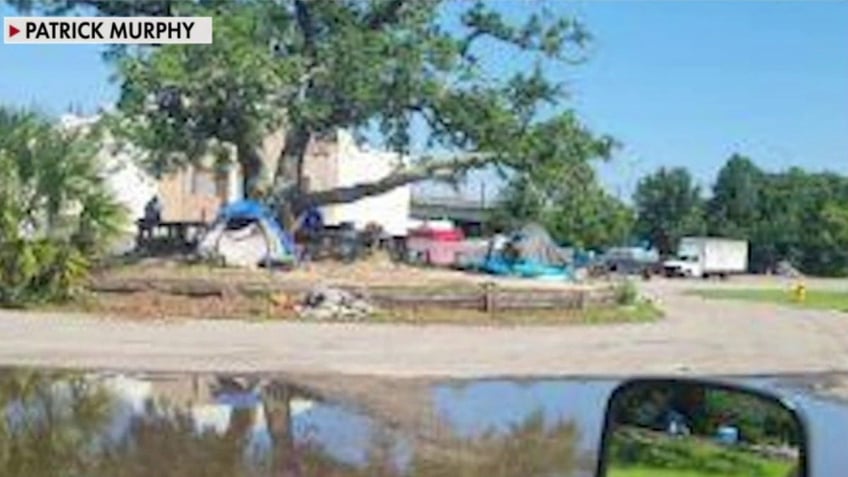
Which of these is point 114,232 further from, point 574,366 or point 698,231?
point 698,231

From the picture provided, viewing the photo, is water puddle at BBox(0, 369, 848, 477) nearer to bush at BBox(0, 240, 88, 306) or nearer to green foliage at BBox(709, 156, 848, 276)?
bush at BBox(0, 240, 88, 306)

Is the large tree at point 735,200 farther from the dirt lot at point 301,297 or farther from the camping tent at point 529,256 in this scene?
the dirt lot at point 301,297

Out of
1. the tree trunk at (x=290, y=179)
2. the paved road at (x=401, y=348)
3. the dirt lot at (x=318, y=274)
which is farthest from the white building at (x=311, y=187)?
the paved road at (x=401, y=348)

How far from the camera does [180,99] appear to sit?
35656 mm

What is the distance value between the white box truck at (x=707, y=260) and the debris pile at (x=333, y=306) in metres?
60.6

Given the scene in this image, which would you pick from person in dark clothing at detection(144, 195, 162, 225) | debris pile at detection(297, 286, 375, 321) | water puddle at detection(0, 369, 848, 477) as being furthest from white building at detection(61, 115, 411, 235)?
water puddle at detection(0, 369, 848, 477)

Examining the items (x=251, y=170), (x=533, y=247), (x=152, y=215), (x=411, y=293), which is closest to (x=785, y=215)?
(x=533, y=247)

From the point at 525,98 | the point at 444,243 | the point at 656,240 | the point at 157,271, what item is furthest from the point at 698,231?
the point at 157,271

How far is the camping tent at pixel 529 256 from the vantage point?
50.4 meters

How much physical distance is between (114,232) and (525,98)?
11867 mm

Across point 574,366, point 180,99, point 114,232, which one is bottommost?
point 574,366

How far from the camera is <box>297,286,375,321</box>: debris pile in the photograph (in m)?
29.6

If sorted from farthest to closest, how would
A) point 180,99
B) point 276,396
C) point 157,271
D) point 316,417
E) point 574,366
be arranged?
point 180,99
point 157,271
point 574,366
point 276,396
point 316,417

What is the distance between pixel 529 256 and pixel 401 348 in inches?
1092
